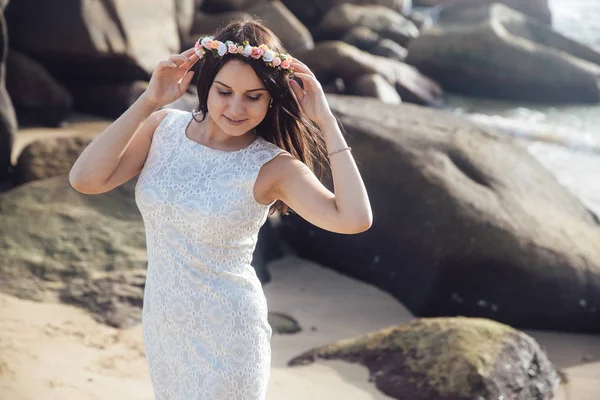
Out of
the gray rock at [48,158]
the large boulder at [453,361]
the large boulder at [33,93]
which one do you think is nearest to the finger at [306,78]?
the large boulder at [453,361]

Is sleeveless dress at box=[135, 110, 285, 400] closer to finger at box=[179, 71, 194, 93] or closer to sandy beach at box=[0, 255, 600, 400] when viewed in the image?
finger at box=[179, 71, 194, 93]

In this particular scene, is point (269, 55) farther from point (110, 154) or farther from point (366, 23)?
point (366, 23)

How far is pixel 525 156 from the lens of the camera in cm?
650

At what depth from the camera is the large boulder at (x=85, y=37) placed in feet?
29.3

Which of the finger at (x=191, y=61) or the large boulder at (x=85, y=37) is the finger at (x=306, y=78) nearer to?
the finger at (x=191, y=61)

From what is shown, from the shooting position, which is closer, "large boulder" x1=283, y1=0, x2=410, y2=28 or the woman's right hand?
the woman's right hand

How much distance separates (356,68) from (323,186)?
9.81 meters

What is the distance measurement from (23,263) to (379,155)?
8.11 feet

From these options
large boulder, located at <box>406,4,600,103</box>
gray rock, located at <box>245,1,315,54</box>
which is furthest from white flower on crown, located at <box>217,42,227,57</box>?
large boulder, located at <box>406,4,600,103</box>

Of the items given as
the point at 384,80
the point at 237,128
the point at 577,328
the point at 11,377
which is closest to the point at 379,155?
the point at 577,328

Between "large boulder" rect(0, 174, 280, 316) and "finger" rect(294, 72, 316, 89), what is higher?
"finger" rect(294, 72, 316, 89)

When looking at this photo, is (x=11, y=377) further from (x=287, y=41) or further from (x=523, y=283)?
(x=287, y=41)

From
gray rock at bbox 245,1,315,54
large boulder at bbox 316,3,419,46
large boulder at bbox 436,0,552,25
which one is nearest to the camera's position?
gray rock at bbox 245,1,315,54

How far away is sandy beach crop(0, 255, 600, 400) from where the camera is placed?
413 cm
